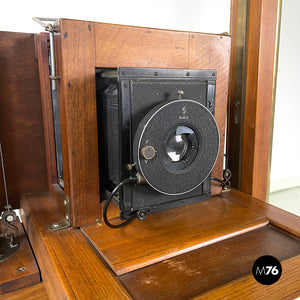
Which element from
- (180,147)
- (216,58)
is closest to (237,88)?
(216,58)

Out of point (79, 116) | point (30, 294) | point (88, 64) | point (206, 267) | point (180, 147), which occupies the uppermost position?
point (88, 64)

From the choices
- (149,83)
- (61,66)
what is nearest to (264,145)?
(149,83)

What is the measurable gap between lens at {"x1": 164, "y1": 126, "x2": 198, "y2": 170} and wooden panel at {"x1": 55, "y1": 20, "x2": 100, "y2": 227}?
0.24 metres

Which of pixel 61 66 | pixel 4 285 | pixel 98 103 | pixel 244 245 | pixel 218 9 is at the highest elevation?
pixel 218 9

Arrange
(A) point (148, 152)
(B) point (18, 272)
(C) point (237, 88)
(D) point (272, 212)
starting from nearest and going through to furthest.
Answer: (A) point (148, 152), (B) point (18, 272), (D) point (272, 212), (C) point (237, 88)

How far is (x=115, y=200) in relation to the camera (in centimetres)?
102

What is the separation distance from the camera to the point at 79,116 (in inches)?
37.8

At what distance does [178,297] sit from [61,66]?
0.69 meters

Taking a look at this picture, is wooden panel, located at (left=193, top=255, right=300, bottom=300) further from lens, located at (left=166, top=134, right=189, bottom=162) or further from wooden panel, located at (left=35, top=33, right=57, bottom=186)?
wooden panel, located at (left=35, top=33, right=57, bottom=186)

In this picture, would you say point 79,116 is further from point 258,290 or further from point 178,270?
point 258,290

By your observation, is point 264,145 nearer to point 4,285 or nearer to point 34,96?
point 34,96

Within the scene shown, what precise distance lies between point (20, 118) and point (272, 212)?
3.43 feet

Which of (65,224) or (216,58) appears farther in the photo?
(216,58)

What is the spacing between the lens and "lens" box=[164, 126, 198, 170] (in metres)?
0.95
